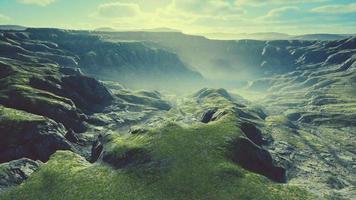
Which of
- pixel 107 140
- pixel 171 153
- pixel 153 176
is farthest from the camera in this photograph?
pixel 107 140

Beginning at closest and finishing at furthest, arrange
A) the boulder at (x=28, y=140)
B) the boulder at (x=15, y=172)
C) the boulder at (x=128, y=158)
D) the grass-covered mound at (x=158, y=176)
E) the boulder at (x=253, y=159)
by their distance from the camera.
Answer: the grass-covered mound at (x=158, y=176) → the boulder at (x=15, y=172) → the boulder at (x=128, y=158) → the boulder at (x=253, y=159) → the boulder at (x=28, y=140)

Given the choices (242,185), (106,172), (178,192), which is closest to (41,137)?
(106,172)

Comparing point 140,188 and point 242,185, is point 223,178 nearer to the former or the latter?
point 242,185

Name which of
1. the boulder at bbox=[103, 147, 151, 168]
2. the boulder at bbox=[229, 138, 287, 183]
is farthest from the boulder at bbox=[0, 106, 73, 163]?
the boulder at bbox=[229, 138, 287, 183]

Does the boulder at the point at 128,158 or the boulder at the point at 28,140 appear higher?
the boulder at the point at 128,158

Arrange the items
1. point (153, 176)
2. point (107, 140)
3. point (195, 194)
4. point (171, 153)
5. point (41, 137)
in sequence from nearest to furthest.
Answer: point (195, 194) → point (153, 176) → point (171, 153) → point (107, 140) → point (41, 137)

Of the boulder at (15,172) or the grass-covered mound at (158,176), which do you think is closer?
the grass-covered mound at (158,176)

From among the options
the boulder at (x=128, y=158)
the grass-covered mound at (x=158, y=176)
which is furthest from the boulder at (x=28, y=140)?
the boulder at (x=128, y=158)

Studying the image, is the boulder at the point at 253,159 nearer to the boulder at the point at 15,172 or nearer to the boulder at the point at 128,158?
the boulder at the point at 128,158
